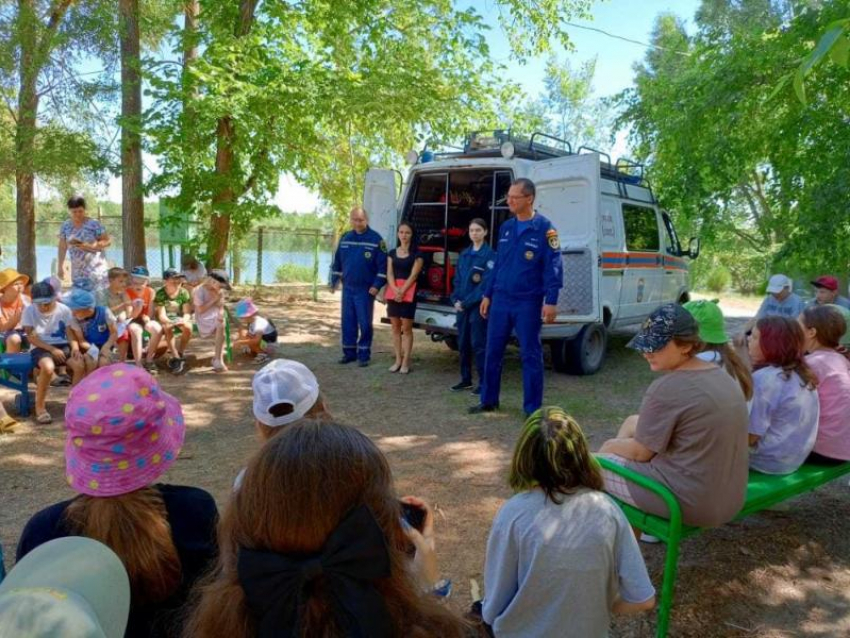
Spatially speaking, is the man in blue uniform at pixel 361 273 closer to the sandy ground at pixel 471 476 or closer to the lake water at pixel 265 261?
the sandy ground at pixel 471 476

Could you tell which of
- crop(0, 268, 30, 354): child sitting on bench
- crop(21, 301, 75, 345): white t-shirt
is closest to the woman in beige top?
crop(21, 301, 75, 345): white t-shirt

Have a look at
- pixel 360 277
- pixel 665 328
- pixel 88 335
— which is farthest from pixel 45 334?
pixel 665 328

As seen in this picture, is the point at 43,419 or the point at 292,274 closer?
the point at 43,419

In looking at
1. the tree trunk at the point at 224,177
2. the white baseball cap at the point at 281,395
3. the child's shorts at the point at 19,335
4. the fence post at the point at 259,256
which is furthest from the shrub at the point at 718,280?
the white baseball cap at the point at 281,395

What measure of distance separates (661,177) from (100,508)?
9081mm

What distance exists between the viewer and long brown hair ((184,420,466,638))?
106cm

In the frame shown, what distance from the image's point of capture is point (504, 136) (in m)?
7.53

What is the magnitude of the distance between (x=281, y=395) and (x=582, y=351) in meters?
5.73

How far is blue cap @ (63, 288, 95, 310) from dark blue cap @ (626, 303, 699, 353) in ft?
16.8

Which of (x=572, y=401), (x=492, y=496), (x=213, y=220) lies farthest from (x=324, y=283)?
(x=492, y=496)

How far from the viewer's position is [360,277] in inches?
299

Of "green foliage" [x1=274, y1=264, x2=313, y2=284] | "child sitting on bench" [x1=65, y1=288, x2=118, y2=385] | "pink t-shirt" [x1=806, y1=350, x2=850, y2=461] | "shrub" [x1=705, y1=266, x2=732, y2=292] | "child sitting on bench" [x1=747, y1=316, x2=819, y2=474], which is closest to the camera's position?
"child sitting on bench" [x1=747, y1=316, x2=819, y2=474]

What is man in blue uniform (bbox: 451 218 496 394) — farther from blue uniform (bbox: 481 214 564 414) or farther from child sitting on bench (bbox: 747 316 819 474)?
child sitting on bench (bbox: 747 316 819 474)

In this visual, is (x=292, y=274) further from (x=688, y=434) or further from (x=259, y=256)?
(x=688, y=434)
